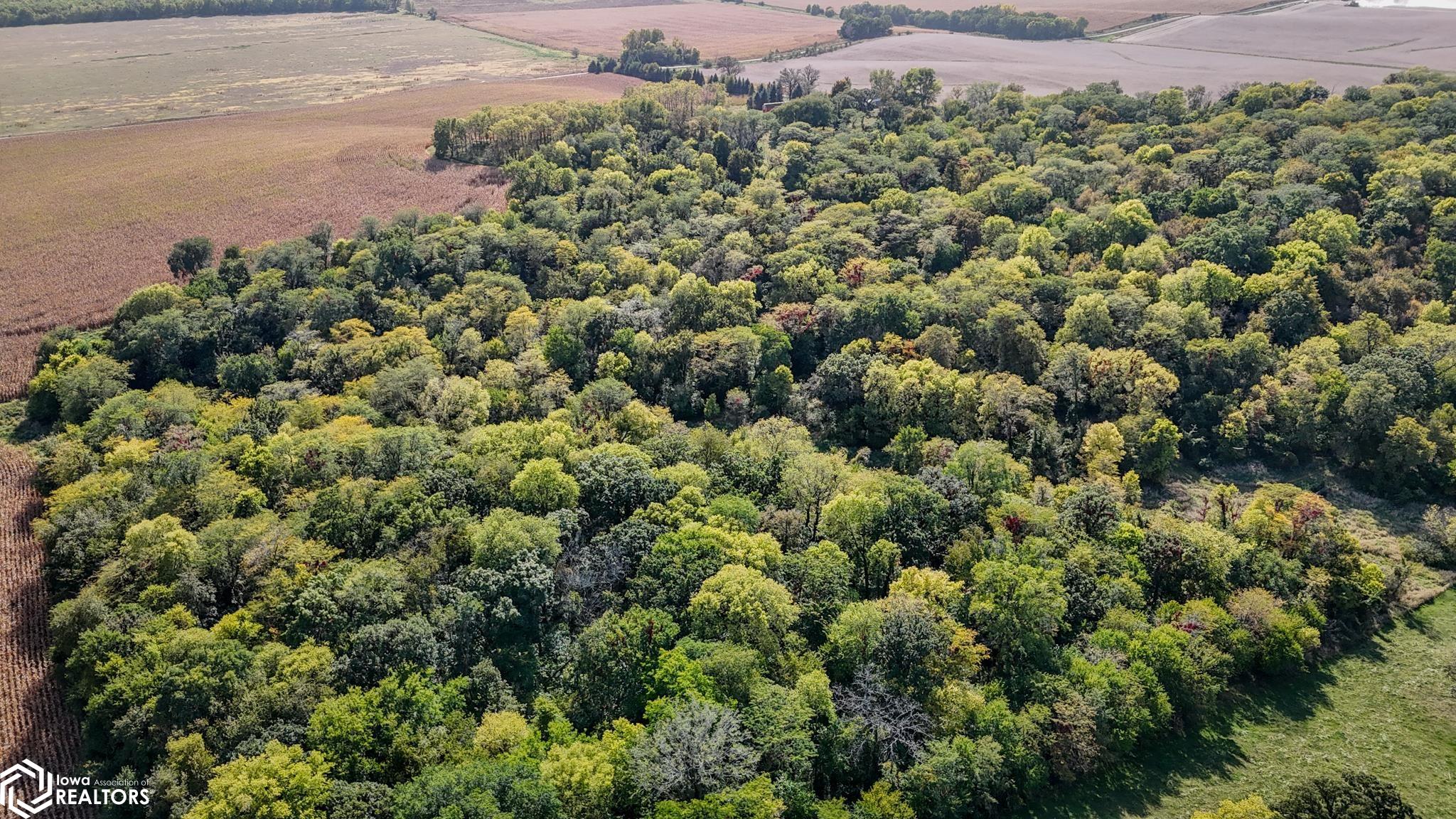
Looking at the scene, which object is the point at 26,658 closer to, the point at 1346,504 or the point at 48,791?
the point at 48,791

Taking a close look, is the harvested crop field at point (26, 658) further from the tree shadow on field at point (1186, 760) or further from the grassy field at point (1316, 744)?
the grassy field at point (1316, 744)

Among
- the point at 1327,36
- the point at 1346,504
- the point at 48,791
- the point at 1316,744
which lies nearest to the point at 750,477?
the point at 1316,744

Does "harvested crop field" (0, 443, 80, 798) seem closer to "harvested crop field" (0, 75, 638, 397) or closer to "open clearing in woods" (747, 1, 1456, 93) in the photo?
"harvested crop field" (0, 75, 638, 397)

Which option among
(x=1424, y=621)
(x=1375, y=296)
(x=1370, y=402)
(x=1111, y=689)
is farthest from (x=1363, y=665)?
(x=1375, y=296)

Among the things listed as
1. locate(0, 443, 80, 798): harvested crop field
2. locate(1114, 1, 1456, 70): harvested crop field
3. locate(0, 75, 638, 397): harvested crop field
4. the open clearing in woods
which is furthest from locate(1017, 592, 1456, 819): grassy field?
locate(1114, 1, 1456, 70): harvested crop field

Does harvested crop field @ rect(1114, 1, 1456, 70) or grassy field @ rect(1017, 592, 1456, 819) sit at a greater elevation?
harvested crop field @ rect(1114, 1, 1456, 70)

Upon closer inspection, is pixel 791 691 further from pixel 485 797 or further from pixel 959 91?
pixel 959 91
